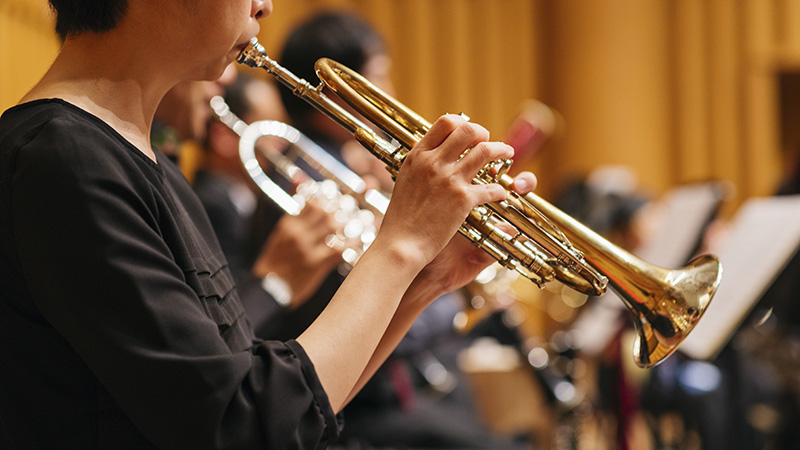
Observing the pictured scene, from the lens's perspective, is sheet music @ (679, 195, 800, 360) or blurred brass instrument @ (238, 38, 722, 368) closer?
blurred brass instrument @ (238, 38, 722, 368)

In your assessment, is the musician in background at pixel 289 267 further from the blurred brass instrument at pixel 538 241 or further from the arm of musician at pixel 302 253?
the blurred brass instrument at pixel 538 241

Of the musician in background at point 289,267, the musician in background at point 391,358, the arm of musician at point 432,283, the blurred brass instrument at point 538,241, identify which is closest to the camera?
the blurred brass instrument at point 538,241

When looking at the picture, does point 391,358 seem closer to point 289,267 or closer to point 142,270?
point 289,267

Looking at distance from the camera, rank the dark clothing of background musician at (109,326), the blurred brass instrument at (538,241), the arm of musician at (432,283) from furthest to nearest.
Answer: the arm of musician at (432,283) → the blurred brass instrument at (538,241) → the dark clothing of background musician at (109,326)

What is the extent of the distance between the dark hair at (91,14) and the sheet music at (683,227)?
1.97m

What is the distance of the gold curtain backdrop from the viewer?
542 cm

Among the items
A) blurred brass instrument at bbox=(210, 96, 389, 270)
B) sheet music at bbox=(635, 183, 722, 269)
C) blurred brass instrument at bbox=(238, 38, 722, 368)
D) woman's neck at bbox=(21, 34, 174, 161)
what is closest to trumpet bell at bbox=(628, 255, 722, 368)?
blurred brass instrument at bbox=(238, 38, 722, 368)

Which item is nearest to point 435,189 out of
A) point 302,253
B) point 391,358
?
point 302,253

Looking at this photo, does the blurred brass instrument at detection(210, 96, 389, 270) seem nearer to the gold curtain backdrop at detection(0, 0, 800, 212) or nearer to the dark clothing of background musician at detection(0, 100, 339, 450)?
the dark clothing of background musician at detection(0, 100, 339, 450)

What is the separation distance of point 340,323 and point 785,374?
286 centimetres

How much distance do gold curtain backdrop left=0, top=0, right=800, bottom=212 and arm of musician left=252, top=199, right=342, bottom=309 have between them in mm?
3907

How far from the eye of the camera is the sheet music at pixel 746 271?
1.86m

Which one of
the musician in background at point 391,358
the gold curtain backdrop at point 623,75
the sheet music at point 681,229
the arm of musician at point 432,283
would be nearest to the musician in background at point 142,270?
the arm of musician at point 432,283

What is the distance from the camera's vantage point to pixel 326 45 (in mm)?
2115
